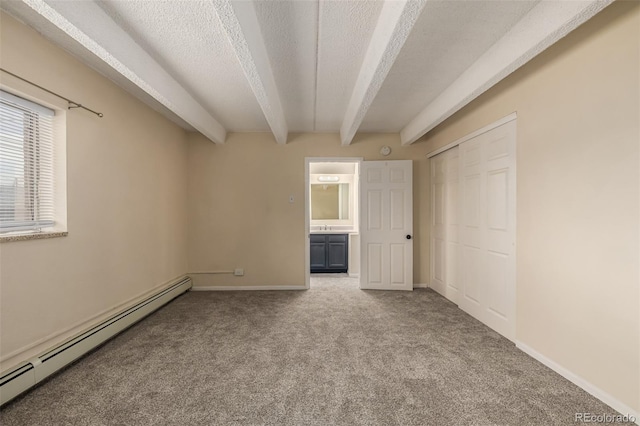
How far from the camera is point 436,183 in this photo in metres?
4.11

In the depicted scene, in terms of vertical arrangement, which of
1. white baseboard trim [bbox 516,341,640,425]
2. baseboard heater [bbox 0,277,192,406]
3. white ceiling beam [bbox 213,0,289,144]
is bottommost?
white baseboard trim [bbox 516,341,640,425]

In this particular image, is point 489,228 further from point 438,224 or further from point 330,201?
point 330,201

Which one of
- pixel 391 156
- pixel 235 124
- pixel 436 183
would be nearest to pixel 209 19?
pixel 235 124

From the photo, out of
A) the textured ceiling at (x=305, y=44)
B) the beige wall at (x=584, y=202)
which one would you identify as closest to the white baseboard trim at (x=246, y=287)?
Result: the textured ceiling at (x=305, y=44)

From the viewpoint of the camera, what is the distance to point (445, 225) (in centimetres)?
385

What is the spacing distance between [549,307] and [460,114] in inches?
91.1

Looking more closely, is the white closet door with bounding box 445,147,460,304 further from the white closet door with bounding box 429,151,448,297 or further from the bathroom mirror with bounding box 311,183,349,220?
the bathroom mirror with bounding box 311,183,349,220

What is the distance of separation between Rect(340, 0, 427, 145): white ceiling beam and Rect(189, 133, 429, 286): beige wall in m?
1.67

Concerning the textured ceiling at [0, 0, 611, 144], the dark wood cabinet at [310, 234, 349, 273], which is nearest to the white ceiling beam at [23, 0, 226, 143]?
the textured ceiling at [0, 0, 611, 144]

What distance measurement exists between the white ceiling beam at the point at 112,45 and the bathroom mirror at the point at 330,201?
350cm

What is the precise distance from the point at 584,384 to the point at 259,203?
3975 mm

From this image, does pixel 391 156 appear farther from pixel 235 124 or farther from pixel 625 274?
pixel 625 274

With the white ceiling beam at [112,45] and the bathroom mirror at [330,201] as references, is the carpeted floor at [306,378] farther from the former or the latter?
the bathroom mirror at [330,201]

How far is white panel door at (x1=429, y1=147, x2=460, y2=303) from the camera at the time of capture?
358cm
